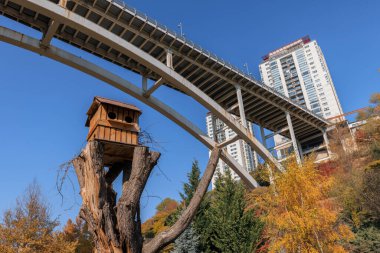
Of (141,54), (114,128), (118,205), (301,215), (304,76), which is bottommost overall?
(118,205)

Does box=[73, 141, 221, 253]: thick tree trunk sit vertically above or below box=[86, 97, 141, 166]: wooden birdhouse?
below

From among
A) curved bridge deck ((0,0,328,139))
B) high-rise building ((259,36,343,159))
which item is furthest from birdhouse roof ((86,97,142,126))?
high-rise building ((259,36,343,159))

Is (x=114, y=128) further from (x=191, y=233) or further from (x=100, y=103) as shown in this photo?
(x=191, y=233)

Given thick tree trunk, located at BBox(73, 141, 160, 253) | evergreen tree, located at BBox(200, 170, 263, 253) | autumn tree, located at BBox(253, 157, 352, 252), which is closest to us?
thick tree trunk, located at BBox(73, 141, 160, 253)

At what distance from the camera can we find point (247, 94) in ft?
68.4

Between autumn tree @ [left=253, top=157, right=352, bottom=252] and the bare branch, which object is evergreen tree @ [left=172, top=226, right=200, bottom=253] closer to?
autumn tree @ [left=253, top=157, right=352, bottom=252]

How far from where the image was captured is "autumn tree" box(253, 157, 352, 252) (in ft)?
27.2

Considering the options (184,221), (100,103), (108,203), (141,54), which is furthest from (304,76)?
(108,203)

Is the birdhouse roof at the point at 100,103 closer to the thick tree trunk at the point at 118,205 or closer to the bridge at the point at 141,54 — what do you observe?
the thick tree trunk at the point at 118,205

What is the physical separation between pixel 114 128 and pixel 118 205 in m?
1.16

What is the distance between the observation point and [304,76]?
256 ft

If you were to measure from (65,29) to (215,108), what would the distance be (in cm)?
833

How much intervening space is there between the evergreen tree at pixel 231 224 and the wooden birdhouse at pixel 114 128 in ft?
20.2

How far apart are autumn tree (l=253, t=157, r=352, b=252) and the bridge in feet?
7.80
